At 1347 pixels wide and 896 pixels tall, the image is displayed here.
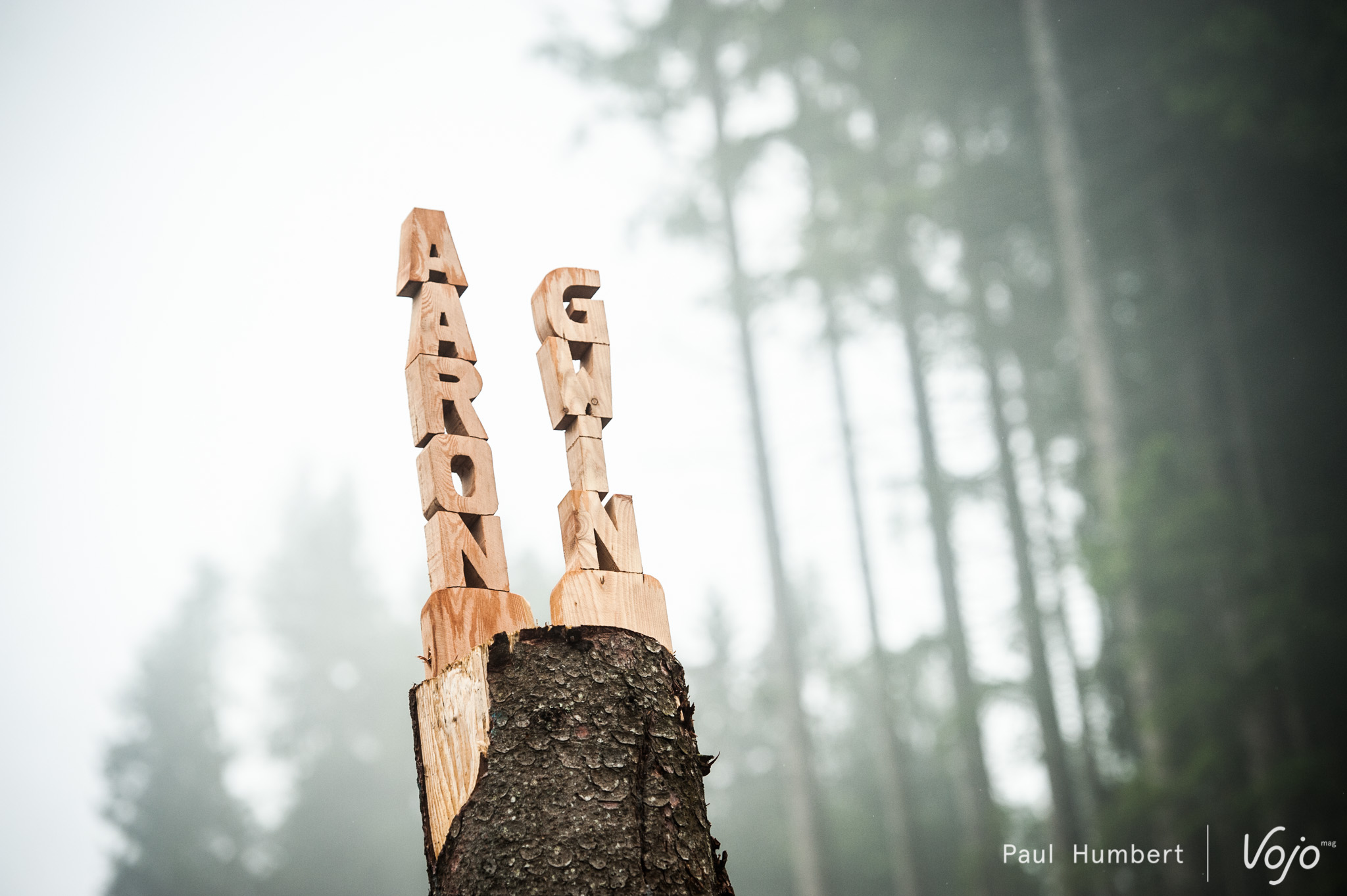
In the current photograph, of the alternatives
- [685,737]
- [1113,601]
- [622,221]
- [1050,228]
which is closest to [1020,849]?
[1113,601]

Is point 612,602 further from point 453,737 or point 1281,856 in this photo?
point 1281,856

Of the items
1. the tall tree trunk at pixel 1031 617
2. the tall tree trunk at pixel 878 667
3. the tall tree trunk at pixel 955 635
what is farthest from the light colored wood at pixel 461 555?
the tall tree trunk at pixel 878 667

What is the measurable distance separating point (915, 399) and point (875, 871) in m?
10.1

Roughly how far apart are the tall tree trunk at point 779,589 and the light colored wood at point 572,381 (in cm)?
796

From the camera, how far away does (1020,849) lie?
10633 millimetres

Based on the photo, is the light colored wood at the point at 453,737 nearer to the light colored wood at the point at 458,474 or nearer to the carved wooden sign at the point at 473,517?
the carved wooden sign at the point at 473,517

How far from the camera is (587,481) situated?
185 cm

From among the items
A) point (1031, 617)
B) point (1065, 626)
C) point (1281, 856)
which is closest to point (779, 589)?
point (1031, 617)

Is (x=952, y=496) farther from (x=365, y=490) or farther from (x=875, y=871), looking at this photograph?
(x=365, y=490)

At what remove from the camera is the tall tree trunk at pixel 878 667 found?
10.4m

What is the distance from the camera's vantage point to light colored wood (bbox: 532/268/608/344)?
1954 millimetres

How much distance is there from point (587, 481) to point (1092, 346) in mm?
7588

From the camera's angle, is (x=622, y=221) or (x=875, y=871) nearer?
(x=622, y=221)

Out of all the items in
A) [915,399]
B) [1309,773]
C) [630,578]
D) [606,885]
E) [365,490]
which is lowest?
[1309,773]
